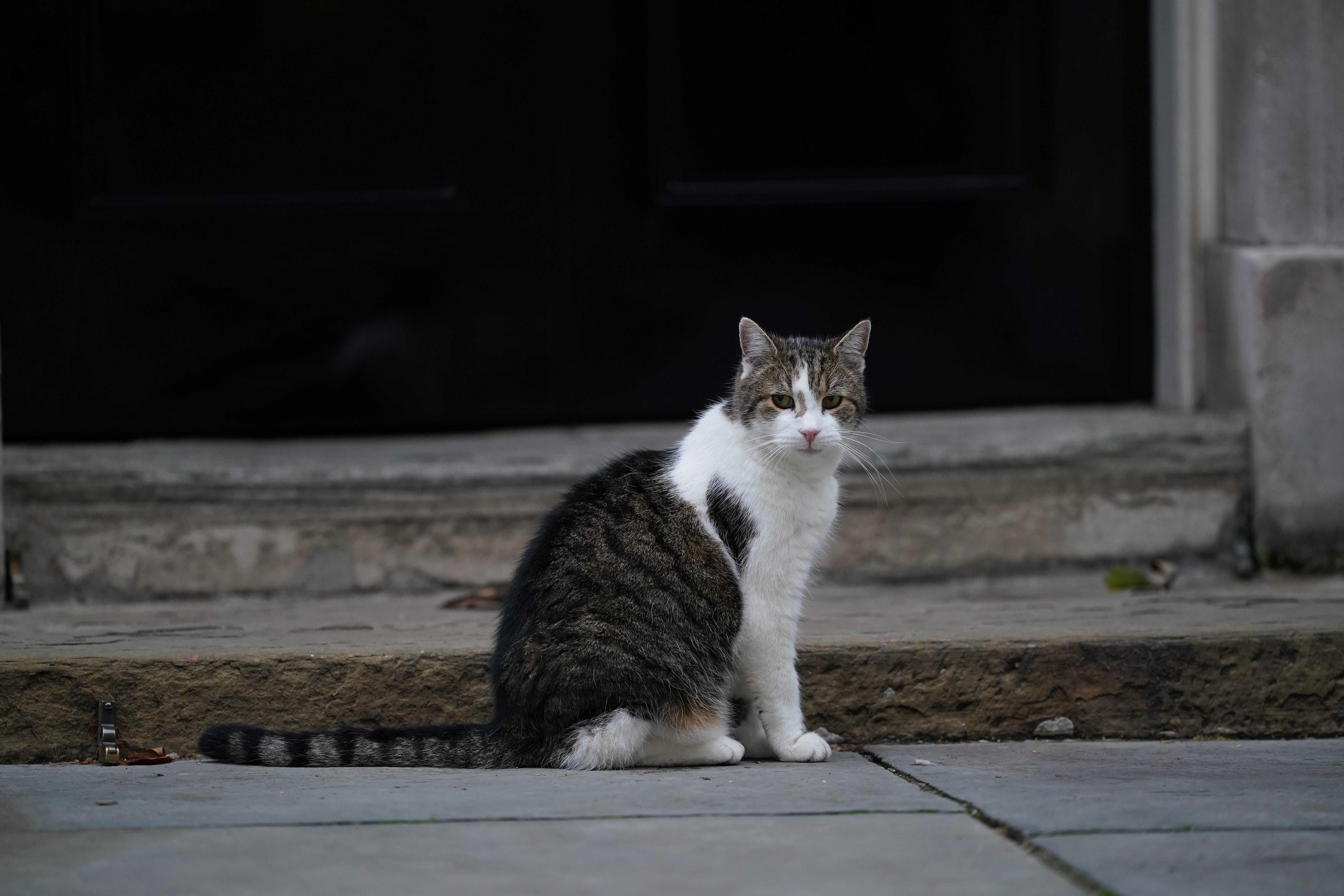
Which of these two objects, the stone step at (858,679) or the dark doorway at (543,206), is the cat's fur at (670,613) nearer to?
the stone step at (858,679)

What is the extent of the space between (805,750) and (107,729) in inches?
62.2

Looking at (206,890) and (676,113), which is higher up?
(676,113)

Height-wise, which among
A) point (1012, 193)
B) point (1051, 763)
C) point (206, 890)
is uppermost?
point (1012, 193)

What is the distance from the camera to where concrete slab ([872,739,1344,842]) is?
2.67 m

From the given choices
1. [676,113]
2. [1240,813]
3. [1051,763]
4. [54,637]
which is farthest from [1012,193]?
[54,637]

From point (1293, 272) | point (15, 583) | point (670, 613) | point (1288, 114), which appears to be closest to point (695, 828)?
point (670, 613)

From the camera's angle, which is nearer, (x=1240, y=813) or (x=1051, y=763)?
(x=1240, y=813)

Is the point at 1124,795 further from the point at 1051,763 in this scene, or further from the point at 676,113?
the point at 676,113

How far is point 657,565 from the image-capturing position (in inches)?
127

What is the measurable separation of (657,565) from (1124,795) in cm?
106

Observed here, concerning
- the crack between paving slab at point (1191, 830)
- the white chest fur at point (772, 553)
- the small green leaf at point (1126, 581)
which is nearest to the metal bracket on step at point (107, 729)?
the white chest fur at point (772, 553)

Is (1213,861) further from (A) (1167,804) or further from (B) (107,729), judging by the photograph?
(B) (107,729)

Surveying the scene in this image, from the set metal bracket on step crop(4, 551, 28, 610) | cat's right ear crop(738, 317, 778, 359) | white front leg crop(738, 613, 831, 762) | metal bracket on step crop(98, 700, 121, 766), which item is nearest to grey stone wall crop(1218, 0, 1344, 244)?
cat's right ear crop(738, 317, 778, 359)

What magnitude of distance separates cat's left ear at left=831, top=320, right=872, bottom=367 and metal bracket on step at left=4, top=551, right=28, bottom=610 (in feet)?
8.20
